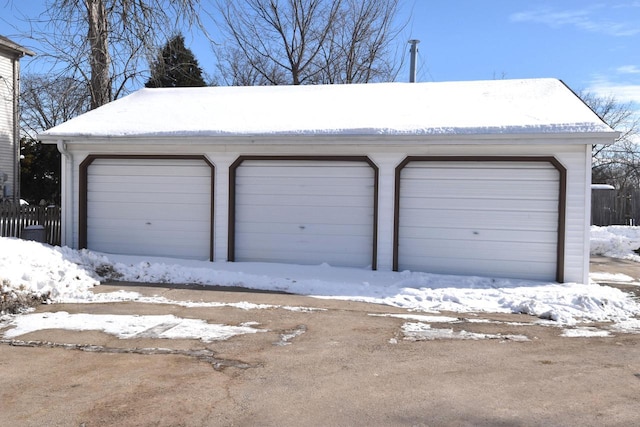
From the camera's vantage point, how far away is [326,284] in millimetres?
9398

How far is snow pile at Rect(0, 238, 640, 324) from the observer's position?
797 centimetres

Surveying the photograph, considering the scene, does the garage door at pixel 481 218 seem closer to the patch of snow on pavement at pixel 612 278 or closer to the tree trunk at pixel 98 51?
the patch of snow on pavement at pixel 612 278

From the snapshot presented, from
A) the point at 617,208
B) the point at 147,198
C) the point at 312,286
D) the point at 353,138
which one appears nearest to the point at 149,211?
the point at 147,198

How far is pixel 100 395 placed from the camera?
4402 millimetres

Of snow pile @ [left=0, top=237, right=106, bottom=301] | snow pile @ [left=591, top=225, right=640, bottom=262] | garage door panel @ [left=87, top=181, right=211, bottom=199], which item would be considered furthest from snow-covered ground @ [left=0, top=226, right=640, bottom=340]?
snow pile @ [left=591, top=225, right=640, bottom=262]

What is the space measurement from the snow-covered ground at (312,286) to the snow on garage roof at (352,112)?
2639mm

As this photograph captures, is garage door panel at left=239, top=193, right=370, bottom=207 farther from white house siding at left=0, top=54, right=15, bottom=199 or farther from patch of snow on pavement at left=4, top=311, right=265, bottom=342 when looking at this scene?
white house siding at left=0, top=54, right=15, bottom=199

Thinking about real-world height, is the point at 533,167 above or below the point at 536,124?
below

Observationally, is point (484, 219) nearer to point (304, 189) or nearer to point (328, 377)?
point (304, 189)

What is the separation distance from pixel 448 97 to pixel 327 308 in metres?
6.26

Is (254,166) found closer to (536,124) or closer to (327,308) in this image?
(327,308)

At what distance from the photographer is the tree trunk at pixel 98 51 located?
18188 millimetres

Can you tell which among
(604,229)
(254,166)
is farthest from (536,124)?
(604,229)

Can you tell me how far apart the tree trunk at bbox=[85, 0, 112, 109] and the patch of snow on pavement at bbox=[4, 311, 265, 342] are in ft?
43.0
